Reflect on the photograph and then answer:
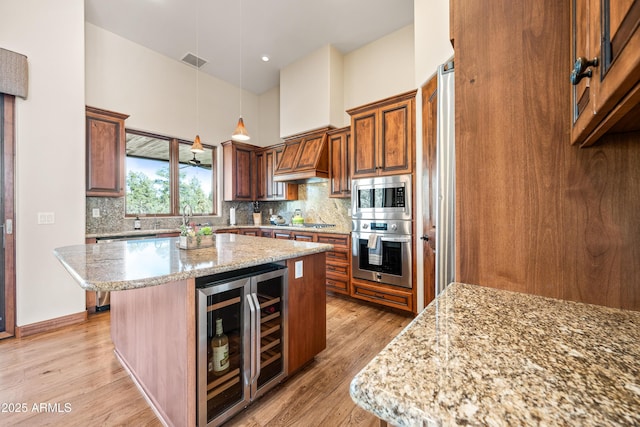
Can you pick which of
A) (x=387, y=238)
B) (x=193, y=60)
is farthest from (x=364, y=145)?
(x=193, y=60)

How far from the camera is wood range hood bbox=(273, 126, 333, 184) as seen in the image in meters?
3.93

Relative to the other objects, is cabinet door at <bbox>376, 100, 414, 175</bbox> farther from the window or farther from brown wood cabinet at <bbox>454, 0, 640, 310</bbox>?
the window

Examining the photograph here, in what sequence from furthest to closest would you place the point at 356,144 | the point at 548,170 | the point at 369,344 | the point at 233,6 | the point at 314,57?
the point at 314,57 → the point at 356,144 → the point at 233,6 → the point at 369,344 → the point at 548,170

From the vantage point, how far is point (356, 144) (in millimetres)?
3459

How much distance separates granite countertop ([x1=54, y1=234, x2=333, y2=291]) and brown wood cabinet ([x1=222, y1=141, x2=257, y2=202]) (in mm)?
3005

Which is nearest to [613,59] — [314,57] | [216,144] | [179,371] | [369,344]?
[179,371]

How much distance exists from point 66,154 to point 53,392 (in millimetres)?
2367

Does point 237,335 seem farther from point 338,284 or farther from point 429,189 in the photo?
point 338,284

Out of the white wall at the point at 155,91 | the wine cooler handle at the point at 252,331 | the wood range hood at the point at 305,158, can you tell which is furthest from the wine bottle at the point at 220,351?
the white wall at the point at 155,91

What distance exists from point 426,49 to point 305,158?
2.19 meters

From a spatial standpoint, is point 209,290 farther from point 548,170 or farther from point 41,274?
point 41,274

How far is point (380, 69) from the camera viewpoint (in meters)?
3.88

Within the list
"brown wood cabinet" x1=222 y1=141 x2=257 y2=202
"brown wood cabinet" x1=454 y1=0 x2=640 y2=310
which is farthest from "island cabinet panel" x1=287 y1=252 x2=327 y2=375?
"brown wood cabinet" x1=222 y1=141 x2=257 y2=202

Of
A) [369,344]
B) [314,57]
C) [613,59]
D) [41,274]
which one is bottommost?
[369,344]
